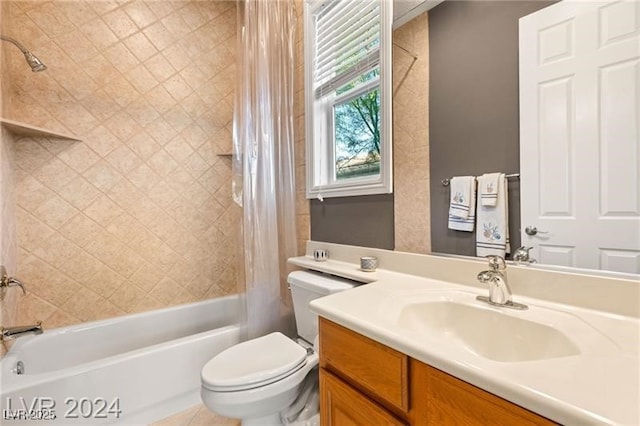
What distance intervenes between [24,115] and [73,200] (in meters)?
0.53

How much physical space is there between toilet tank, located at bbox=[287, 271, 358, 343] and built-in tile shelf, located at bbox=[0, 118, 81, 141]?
1.56 m

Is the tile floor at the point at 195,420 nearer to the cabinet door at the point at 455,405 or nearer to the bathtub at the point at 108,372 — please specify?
the bathtub at the point at 108,372

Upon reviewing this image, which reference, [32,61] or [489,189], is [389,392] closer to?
[489,189]

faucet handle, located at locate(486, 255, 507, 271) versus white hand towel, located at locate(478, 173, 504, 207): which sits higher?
white hand towel, located at locate(478, 173, 504, 207)

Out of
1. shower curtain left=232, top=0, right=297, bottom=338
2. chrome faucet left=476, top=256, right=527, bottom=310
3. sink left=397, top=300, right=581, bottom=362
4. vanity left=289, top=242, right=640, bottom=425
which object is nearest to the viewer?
vanity left=289, top=242, right=640, bottom=425

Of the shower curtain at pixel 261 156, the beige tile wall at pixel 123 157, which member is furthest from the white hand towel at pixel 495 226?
the beige tile wall at pixel 123 157

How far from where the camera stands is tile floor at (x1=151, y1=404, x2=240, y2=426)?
1440mm

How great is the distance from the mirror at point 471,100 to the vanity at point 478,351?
203 mm

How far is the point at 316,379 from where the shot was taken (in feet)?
4.30

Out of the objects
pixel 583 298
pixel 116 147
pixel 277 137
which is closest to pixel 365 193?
pixel 277 137

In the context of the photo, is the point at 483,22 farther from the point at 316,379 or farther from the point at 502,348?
the point at 316,379

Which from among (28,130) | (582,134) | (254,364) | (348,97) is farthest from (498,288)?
(28,130)

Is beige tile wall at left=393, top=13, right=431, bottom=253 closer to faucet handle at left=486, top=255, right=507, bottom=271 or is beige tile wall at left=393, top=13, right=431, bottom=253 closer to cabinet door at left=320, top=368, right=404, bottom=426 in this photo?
faucet handle at left=486, top=255, right=507, bottom=271

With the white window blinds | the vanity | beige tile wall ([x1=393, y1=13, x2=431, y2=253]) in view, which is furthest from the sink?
the white window blinds
